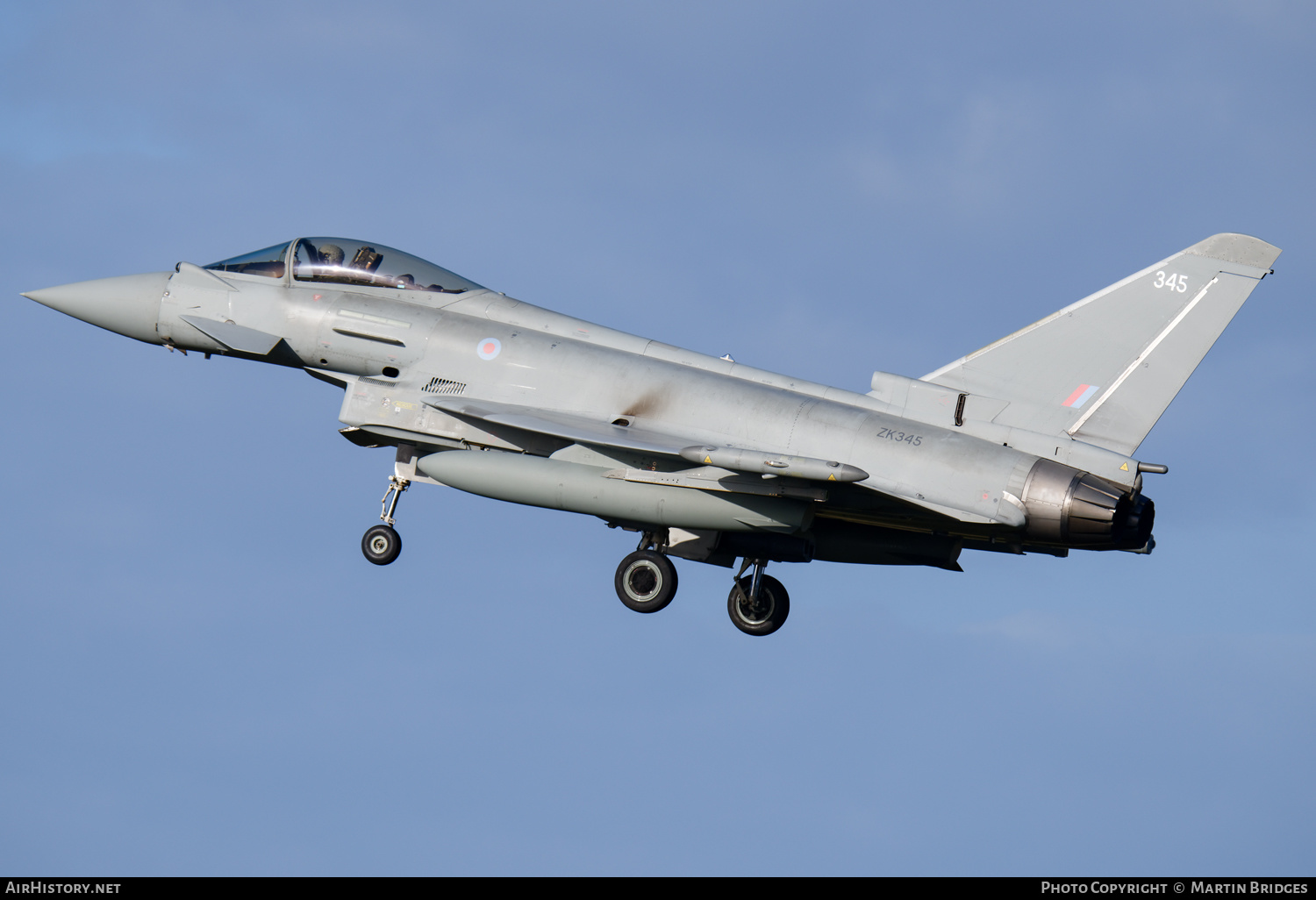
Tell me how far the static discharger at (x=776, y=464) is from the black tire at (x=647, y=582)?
8.35 ft

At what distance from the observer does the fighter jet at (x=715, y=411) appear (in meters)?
15.5

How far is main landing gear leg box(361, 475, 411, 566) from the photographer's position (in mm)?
17250

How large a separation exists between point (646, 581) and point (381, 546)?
311 centimetres

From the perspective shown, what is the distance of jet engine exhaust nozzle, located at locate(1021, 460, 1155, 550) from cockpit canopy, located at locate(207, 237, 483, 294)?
7.28 m

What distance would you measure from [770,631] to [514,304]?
509cm

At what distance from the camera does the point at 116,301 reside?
1833cm

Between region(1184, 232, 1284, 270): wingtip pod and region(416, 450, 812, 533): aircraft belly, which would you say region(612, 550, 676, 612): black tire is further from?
region(1184, 232, 1284, 270): wingtip pod

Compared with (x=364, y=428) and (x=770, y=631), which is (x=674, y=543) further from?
(x=364, y=428)

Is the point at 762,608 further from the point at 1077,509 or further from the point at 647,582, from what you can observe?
the point at 1077,509

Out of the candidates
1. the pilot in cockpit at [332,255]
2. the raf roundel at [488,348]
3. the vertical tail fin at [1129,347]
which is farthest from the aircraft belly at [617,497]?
the pilot in cockpit at [332,255]

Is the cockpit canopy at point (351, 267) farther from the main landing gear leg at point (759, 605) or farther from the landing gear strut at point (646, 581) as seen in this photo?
the main landing gear leg at point (759, 605)

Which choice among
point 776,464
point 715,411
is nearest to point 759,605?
point 715,411

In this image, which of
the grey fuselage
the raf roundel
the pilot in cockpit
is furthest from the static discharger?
the pilot in cockpit
